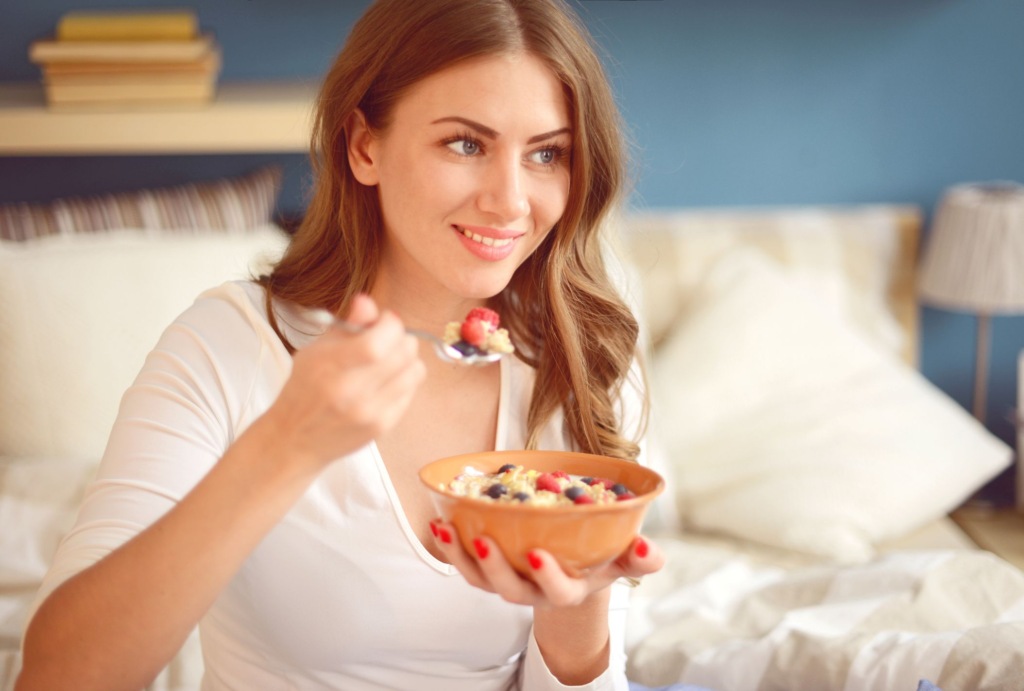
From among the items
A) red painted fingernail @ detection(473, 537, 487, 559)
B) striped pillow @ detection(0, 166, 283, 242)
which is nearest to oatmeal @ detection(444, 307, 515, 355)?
red painted fingernail @ detection(473, 537, 487, 559)

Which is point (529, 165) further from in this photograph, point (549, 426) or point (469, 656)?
point (469, 656)

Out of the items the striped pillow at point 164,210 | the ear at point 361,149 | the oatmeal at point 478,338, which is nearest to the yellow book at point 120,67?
the striped pillow at point 164,210

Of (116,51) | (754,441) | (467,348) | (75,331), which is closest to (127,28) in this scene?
(116,51)

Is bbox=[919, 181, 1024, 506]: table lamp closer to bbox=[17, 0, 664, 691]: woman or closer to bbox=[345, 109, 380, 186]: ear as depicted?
bbox=[17, 0, 664, 691]: woman

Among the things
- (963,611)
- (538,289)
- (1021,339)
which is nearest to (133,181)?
(538,289)

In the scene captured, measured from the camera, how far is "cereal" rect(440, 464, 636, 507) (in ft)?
3.06

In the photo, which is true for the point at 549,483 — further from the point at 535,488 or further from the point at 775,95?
the point at 775,95

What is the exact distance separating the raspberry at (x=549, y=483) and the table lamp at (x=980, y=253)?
77.3 inches

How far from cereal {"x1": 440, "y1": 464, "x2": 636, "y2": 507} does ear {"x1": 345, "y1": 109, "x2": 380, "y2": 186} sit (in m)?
0.47

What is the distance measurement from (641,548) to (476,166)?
1.68 ft

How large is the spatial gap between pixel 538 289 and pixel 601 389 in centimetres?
18

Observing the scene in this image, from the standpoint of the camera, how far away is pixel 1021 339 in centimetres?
288

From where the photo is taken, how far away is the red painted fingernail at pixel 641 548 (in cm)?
94

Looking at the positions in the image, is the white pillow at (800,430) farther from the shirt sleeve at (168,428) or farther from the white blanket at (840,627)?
the shirt sleeve at (168,428)
